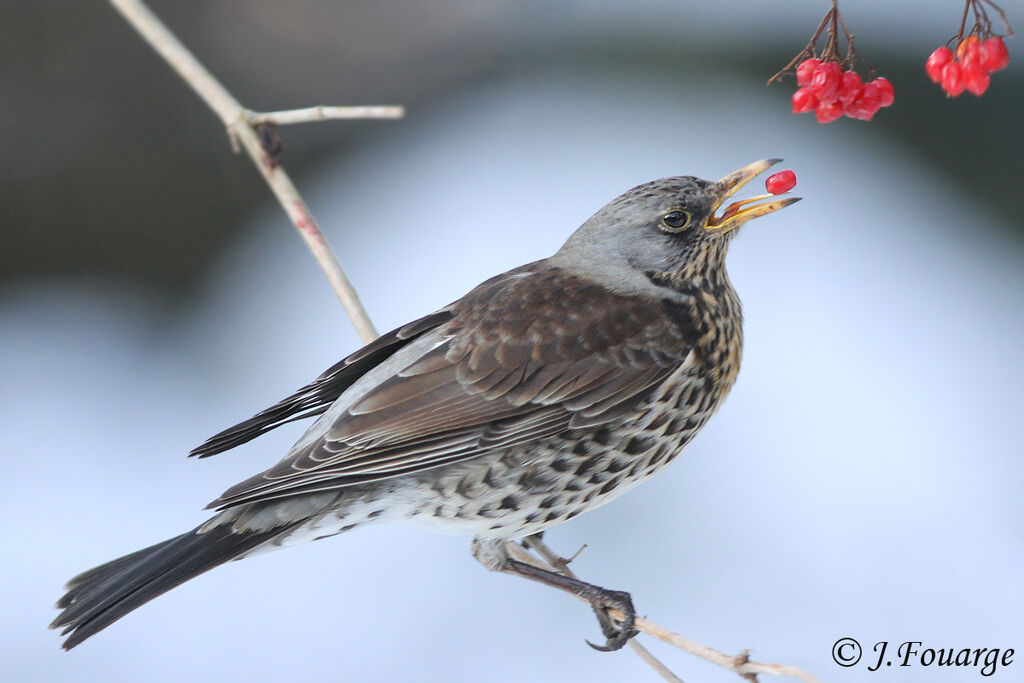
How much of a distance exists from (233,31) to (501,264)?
156 cm

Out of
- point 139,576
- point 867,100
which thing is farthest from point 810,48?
point 139,576

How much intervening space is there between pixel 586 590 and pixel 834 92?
1.19m

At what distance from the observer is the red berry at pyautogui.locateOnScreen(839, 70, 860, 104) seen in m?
2.15

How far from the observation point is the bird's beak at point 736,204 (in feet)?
8.02

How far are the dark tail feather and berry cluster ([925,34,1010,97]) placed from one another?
1.59 m

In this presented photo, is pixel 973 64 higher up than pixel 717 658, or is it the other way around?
pixel 973 64

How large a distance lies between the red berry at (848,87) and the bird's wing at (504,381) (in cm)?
64

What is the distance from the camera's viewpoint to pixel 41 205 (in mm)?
4859

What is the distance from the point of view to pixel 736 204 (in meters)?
2.56

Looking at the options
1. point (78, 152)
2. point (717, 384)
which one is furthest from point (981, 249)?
point (78, 152)

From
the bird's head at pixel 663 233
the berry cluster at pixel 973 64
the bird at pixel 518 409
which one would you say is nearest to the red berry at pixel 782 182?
the bird at pixel 518 409

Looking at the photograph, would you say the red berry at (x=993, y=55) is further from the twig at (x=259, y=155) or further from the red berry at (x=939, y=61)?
the twig at (x=259, y=155)

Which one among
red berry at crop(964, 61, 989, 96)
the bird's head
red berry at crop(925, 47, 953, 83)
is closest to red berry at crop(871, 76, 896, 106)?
red berry at crop(925, 47, 953, 83)

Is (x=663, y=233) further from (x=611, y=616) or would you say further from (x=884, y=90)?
(x=611, y=616)
